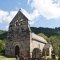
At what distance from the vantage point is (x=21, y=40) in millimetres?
51500

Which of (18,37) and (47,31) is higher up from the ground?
(47,31)

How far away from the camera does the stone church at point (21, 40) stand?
5056 centimetres

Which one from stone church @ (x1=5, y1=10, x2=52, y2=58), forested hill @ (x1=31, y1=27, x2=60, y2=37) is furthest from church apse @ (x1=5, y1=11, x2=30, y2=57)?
forested hill @ (x1=31, y1=27, x2=60, y2=37)

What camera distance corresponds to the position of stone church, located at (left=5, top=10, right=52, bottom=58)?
50562mm

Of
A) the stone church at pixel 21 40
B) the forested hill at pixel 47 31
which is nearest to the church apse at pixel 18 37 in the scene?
the stone church at pixel 21 40

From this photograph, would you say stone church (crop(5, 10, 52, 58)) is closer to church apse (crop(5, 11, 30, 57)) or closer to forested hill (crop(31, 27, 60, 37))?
church apse (crop(5, 11, 30, 57))

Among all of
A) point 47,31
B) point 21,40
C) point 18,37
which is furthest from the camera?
point 47,31

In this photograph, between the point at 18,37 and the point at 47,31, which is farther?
the point at 47,31

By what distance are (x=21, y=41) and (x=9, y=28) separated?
5325 millimetres

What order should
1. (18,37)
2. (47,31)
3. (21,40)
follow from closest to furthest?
(21,40) → (18,37) → (47,31)

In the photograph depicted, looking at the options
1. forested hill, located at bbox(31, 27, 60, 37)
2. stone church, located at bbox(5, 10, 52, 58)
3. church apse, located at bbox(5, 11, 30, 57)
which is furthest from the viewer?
forested hill, located at bbox(31, 27, 60, 37)

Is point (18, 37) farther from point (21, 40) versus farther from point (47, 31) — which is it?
point (47, 31)

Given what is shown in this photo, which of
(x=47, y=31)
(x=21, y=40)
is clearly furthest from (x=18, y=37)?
(x=47, y=31)

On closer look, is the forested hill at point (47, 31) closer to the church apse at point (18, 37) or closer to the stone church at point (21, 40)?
the stone church at point (21, 40)
